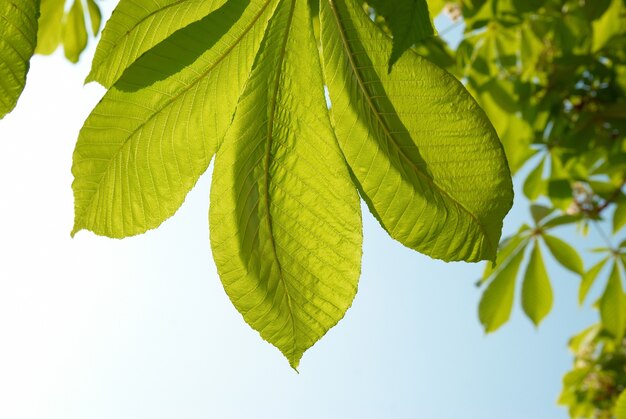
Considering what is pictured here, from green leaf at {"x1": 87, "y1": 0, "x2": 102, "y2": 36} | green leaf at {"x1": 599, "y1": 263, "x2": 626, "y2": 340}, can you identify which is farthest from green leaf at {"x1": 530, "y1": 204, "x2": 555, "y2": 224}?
green leaf at {"x1": 87, "y1": 0, "x2": 102, "y2": 36}

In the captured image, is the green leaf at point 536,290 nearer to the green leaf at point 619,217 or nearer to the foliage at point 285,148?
the green leaf at point 619,217

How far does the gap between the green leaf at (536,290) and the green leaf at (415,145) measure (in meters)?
1.44

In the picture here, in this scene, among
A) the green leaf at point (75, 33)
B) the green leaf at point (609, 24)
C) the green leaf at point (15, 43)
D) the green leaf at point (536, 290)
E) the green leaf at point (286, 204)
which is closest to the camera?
the green leaf at point (15, 43)

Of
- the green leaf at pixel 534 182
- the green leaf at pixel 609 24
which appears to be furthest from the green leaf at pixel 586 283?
the green leaf at pixel 609 24

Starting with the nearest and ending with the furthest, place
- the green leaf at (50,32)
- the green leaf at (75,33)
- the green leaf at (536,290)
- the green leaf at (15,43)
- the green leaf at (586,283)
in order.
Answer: the green leaf at (15,43) → the green leaf at (50,32) → the green leaf at (75,33) → the green leaf at (536,290) → the green leaf at (586,283)

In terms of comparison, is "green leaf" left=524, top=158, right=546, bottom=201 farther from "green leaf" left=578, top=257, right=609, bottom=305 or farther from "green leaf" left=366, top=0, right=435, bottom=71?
"green leaf" left=366, top=0, right=435, bottom=71

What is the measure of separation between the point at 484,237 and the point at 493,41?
6.16ft

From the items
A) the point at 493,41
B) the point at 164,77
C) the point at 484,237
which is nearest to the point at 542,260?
the point at 493,41

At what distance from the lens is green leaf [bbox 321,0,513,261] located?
0.50m

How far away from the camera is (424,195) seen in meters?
0.51

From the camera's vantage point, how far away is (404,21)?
46 cm

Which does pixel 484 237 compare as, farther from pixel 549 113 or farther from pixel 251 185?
pixel 549 113

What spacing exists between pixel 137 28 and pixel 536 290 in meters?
1.67

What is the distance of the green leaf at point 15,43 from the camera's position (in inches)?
16.1
